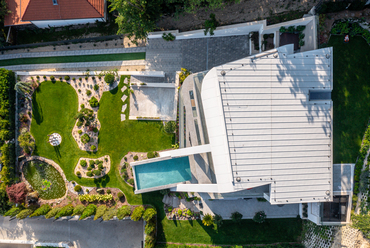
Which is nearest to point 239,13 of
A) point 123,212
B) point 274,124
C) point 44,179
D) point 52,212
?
point 274,124

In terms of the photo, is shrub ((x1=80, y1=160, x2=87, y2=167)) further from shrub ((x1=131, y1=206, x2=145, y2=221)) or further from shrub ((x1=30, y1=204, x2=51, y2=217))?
shrub ((x1=131, y1=206, x2=145, y2=221))

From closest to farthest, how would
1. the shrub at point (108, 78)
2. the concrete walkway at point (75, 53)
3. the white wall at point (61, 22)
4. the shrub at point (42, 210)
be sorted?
the shrub at point (42, 210)
the shrub at point (108, 78)
the white wall at point (61, 22)
the concrete walkway at point (75, 53)

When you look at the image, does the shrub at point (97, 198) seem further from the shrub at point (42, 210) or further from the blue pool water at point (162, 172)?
the blue pool water at point (162, 172)

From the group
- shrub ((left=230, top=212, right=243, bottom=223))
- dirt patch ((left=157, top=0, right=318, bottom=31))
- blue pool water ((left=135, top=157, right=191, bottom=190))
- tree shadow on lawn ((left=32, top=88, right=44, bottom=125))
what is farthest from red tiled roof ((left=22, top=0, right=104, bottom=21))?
shrub ((left=230, top=212, right=243, bottom=223))

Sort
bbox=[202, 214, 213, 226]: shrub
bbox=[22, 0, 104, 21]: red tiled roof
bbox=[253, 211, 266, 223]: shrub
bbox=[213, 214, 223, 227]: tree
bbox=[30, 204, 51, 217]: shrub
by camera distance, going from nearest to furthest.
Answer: bbox=[253, 211, 266, 223]: shrub → bbox=[202, 214, 213, 226]: shrub → bbox=[213, 214, 223, 227]: tree → bbox=[30, 204, 51, 217]: shrub → bbox=[22, 0, 104, 21]: red tiled roof

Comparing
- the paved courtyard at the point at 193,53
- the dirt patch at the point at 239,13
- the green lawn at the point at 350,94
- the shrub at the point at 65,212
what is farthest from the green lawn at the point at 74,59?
the green lawn at the point at 350,94

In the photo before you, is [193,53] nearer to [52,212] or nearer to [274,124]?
[274,124]
